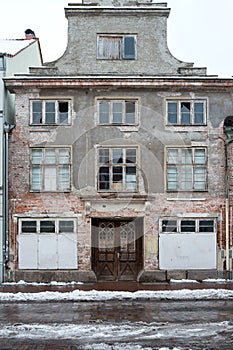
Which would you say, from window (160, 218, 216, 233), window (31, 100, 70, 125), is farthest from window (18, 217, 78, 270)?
window (31, 100, 70, 125)

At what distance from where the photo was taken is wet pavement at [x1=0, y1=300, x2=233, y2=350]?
11.0m

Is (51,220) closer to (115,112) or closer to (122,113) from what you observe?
(115,112)

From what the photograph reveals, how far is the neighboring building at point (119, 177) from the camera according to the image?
74.4ft

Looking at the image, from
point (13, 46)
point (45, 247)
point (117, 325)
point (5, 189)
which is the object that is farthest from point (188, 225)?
point (13, 46)

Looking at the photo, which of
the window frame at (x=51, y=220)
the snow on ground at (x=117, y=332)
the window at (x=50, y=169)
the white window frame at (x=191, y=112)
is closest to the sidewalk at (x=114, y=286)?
the window frame at (x=51, y=220)

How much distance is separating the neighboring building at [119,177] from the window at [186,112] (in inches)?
Answer: 1.6

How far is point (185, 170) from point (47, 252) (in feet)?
20.8

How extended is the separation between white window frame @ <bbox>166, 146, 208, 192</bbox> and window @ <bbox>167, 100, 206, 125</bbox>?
3.59ft

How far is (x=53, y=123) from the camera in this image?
23094 mm

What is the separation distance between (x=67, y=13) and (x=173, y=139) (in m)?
6.94

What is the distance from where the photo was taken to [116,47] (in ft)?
78.9

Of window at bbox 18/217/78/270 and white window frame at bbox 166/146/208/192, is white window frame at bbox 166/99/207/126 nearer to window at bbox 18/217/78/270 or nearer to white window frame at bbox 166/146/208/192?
white window frame at bbox 166/146/208/192

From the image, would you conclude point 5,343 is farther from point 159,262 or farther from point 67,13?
point 67,13

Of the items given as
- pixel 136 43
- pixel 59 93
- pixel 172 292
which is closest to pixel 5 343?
pixel 172 292
